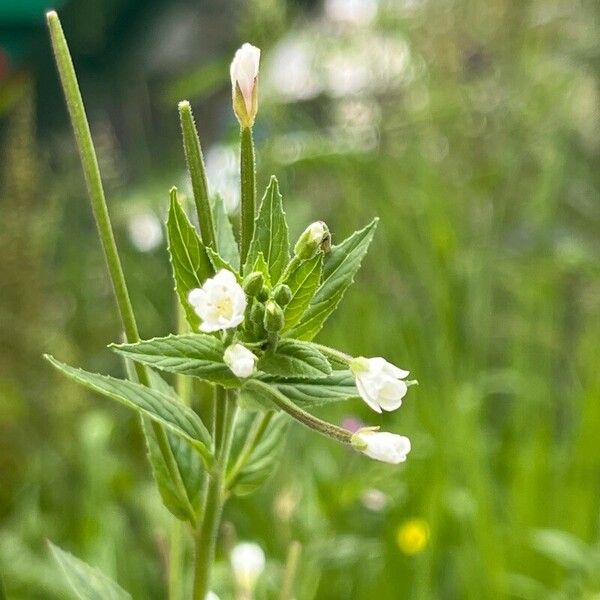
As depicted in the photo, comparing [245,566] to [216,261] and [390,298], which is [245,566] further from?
[390,298]

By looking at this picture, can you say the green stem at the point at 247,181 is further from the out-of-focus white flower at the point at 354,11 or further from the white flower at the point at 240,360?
the out-of-focus white flower at the point at 354,11

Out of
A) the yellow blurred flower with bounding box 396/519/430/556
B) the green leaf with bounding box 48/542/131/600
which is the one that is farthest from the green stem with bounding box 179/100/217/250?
the yellow blurred flower with bounding box 396/519/430/556

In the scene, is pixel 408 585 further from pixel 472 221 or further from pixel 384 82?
pixel 384 82

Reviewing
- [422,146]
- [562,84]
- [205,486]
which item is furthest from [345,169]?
[205,486]

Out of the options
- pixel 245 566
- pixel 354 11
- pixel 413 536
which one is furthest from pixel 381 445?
pixel 354 11

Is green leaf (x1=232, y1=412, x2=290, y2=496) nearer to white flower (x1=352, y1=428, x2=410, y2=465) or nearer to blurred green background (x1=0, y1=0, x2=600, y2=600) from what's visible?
white flower (x1=352, y1=428, x2=410, y2=465)
